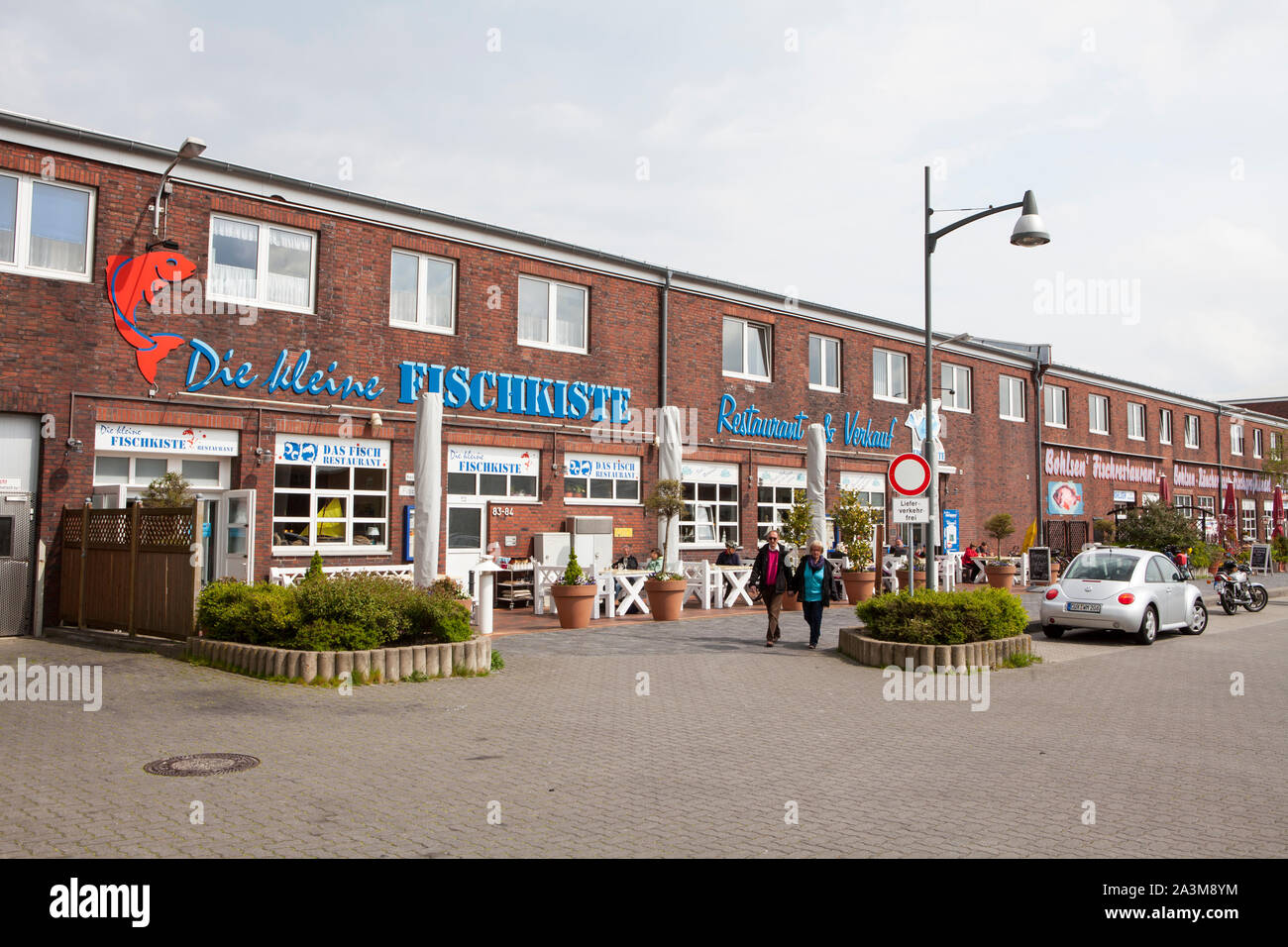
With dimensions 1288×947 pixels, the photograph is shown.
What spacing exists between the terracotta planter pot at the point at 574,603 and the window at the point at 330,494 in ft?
13.6

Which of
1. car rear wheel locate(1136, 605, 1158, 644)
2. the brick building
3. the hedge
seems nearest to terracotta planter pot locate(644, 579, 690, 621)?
the brick building

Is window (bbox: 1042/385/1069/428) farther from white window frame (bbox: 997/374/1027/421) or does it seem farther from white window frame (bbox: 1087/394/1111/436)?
white window frame (bbox: 1087/394/1111/436)

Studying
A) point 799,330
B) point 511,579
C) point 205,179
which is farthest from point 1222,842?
point 799,330

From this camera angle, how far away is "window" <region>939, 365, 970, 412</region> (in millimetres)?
31750

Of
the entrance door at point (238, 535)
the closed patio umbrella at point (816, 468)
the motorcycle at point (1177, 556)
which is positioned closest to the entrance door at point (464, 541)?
the entrance door at point (238, 535)

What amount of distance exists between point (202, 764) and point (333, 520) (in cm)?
1095

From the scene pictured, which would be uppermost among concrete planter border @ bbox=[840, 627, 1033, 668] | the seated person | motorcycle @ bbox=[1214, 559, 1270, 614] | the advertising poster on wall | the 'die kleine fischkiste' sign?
the 'die kleine fischkiste' sign

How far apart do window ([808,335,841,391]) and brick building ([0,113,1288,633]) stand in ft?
0.24

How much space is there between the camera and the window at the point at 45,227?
1464 centimetres

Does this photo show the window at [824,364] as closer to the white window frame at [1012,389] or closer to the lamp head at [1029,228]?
the white window frame at [1012,389]

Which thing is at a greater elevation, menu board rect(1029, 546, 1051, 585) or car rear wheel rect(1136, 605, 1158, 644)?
menu board rect(1029, 546, 1051, 585)

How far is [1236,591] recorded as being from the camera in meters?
21.8
